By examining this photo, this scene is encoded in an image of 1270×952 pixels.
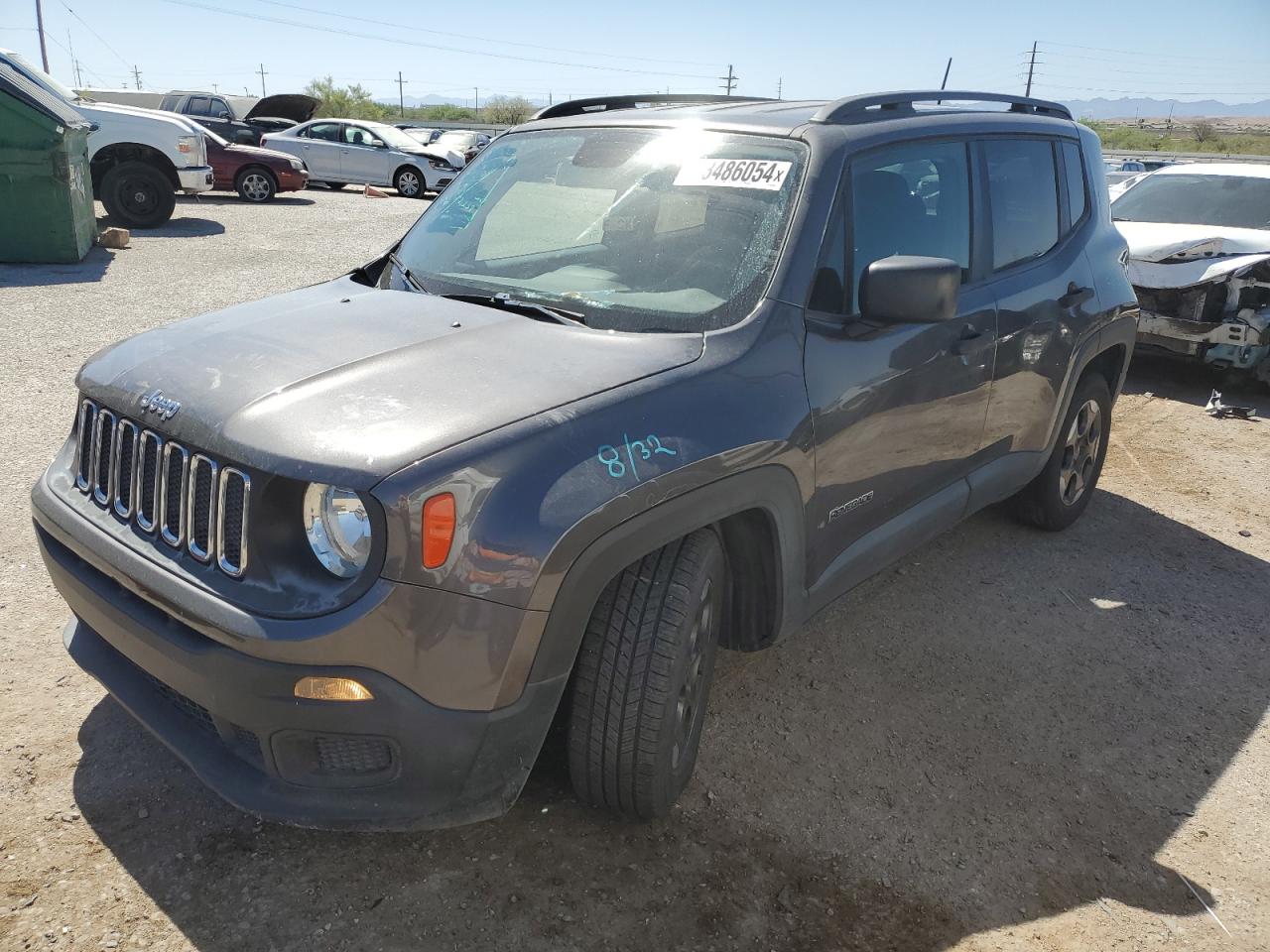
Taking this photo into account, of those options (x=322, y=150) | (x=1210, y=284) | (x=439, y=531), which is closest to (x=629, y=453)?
(x=439, y=531)

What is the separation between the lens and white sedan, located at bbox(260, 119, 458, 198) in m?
20.2

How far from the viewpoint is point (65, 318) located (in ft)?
26.5

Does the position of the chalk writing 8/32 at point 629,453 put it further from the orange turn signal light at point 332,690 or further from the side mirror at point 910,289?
the side mirror at point 910,289

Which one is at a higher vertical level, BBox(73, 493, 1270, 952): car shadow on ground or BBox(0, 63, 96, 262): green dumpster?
BBox(0, 63, 96, 262): green dumpster

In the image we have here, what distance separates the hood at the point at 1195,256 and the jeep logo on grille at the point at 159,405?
7269 millimetres

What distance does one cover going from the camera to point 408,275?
338cm

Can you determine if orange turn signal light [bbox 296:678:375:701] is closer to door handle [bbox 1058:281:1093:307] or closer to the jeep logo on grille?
the jeep logo on grille

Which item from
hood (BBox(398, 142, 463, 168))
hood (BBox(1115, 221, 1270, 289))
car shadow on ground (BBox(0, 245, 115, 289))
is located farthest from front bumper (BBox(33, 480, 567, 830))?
hood (BBox(398, 142, 463, 168))

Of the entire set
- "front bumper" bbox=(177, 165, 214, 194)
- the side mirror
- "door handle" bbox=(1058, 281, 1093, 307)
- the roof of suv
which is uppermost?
the roof of suv

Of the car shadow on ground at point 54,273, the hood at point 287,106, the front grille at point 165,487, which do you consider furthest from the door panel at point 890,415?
the hood at point 287,106

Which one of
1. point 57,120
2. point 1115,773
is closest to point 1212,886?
point 1115,773

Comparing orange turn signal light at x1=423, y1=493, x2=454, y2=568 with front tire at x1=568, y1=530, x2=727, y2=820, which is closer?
orange turn signal light at x1=423, y1=493, x2=454, y2=568

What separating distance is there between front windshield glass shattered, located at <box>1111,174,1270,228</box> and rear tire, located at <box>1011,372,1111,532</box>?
14.3 ft

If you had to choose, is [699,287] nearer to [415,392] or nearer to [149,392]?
[415,392]
